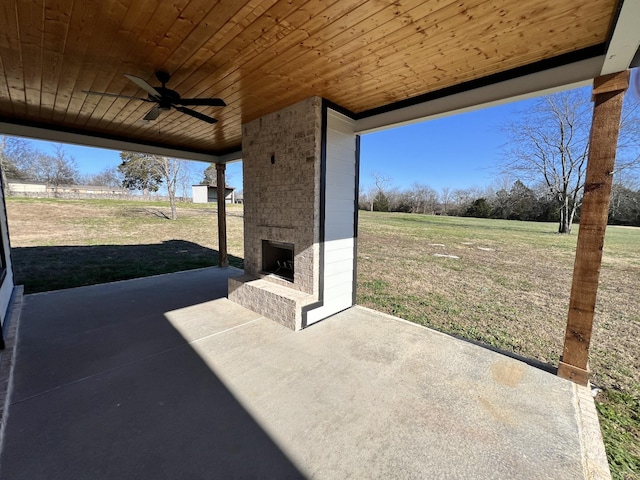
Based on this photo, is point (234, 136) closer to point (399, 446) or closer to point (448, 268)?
point (399, 446)

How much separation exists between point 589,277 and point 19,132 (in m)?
7.81

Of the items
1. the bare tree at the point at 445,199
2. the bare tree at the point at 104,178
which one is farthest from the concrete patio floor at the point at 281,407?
the bare tree at the point at 104,178

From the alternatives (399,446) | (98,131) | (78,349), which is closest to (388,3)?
(399,446)

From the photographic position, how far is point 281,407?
6.57 ft

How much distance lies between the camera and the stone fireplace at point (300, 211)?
3.40 m

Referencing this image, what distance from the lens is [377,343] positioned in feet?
9.81

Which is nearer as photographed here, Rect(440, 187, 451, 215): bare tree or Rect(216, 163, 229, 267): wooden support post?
Rect(216, 163, 229, 267): wooden support post

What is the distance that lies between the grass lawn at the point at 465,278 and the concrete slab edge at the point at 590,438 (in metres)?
0.08

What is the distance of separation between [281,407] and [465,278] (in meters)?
5.27

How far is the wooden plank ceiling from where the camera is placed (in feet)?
5.82

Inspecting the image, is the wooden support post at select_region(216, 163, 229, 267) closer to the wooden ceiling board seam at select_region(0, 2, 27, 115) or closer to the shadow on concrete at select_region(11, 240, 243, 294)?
the shadow on concrete at select_region(11, 240, 243, 294)

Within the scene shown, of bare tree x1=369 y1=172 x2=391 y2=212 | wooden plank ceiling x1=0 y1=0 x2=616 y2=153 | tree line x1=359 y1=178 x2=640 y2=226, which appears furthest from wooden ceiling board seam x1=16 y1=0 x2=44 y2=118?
bare tree x1=369 y1=172 x2=391 y2=212

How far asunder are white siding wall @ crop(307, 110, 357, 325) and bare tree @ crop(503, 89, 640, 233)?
16.4 meters

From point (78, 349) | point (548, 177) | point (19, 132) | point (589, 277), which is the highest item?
point (548, 177)
